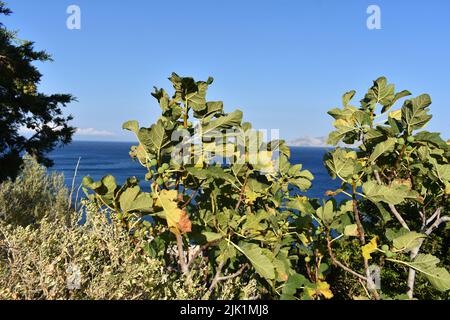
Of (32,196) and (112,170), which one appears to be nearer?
(32,196)

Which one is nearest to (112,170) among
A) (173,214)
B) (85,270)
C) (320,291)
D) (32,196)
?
(32,196)

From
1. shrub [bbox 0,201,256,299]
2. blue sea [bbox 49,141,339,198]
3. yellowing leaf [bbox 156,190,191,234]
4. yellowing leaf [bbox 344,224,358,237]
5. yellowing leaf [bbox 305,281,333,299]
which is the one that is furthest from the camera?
blue sea [bbox 49,141,339,198]

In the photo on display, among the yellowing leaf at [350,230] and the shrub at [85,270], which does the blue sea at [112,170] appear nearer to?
the yellowing leaf at [350,230]

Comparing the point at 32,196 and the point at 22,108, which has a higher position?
the point at 22,108

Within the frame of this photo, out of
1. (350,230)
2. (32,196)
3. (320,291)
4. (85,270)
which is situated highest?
(350,230)

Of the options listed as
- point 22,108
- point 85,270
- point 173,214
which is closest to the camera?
point 173,214

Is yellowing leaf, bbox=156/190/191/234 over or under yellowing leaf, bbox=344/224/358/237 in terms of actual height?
over

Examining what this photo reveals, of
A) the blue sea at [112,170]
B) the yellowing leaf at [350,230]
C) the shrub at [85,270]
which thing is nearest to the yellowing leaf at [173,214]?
the shrub at [85,270]

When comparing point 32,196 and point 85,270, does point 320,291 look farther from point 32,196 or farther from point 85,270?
point 32,196

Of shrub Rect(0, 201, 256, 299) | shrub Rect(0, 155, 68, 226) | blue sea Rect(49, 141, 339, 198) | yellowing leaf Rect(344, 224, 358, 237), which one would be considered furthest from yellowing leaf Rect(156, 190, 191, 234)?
shrub Rect(0, 155, 68, 226)

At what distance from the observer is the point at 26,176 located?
27.0ft

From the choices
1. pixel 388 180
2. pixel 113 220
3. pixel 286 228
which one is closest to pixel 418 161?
pixel 388 180

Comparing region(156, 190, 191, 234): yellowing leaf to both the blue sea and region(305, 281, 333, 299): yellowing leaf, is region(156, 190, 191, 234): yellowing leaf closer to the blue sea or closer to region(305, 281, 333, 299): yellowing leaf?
region(305, 281, 333, 299): yellowing leaf

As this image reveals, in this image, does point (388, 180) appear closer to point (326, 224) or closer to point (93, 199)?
point (326, 224)
